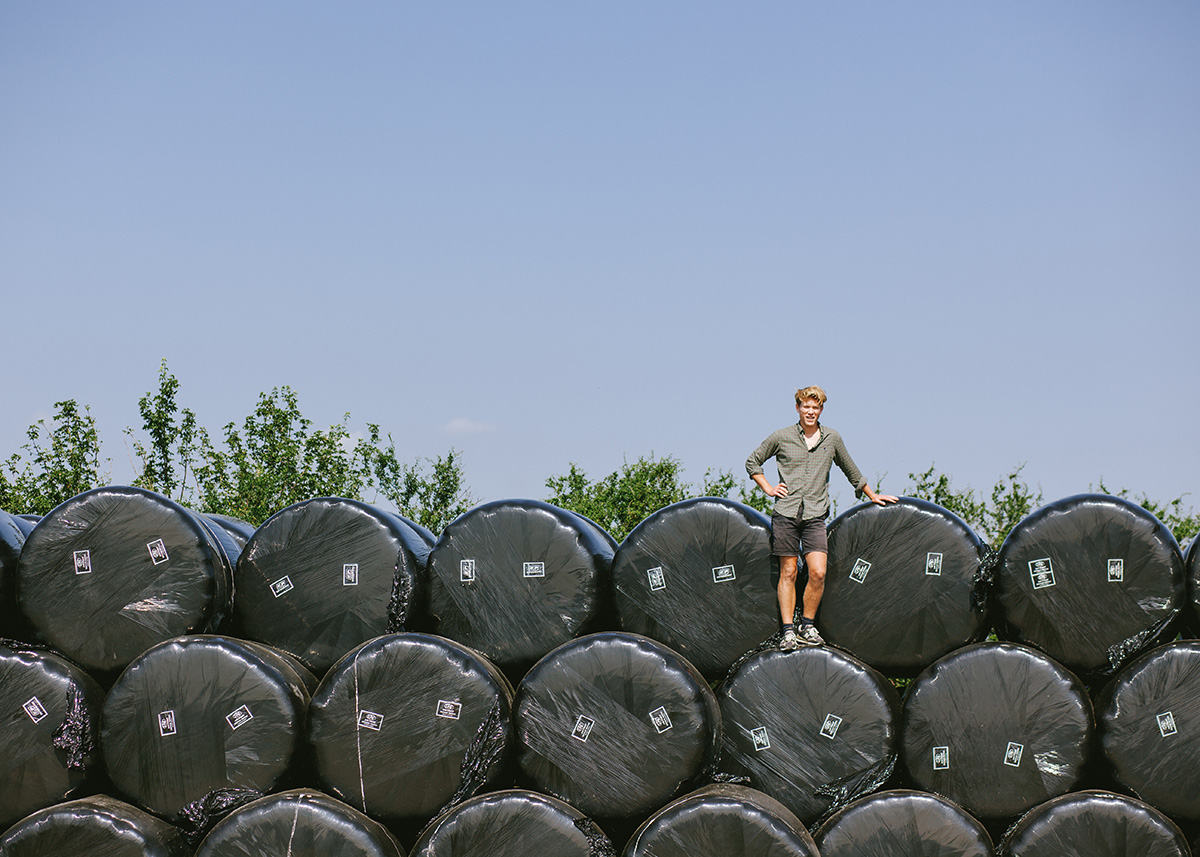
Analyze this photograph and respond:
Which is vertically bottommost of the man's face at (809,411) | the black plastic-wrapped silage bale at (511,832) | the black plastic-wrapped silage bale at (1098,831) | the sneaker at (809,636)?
the black plastic-wrapped silage bale at (511,832)

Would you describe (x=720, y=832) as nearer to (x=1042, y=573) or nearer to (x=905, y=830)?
(x=905, y=830)

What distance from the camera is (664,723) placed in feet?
16.4

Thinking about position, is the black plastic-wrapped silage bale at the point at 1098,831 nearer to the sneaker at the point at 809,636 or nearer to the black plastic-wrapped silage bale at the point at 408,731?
the sneaker at the point at 809,636

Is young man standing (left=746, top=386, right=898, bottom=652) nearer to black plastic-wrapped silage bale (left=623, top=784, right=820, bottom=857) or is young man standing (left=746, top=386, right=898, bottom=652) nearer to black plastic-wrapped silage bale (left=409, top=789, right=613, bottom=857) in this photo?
black plastic-wrapped silage bale (left=623, top=784, right=820, bottom=857)

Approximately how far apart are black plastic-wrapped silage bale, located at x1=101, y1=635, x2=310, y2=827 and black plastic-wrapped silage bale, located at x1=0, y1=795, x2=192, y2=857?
0.15 m

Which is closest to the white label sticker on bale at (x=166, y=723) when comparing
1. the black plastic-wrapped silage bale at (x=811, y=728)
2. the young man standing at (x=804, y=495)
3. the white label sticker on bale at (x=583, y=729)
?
the white label sticker on bale at (x=583, y=729)

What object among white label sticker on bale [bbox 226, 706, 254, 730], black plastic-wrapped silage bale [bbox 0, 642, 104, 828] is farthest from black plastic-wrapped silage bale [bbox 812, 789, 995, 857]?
black plastic-wrapped silage bale [bbox 0, 642, 104, 828]

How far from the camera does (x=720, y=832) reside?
4.75 m

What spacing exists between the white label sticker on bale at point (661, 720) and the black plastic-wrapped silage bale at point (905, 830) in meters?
0.97

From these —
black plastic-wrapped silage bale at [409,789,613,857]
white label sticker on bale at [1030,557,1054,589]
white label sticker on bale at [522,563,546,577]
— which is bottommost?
black plastic-wrapped silage bale at [409,789,613,857]

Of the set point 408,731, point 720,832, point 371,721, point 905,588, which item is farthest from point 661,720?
point 905,588

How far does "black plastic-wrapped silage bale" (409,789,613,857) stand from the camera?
482 centimetres

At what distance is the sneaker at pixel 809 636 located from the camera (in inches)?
212

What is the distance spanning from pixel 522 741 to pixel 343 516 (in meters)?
1.64
